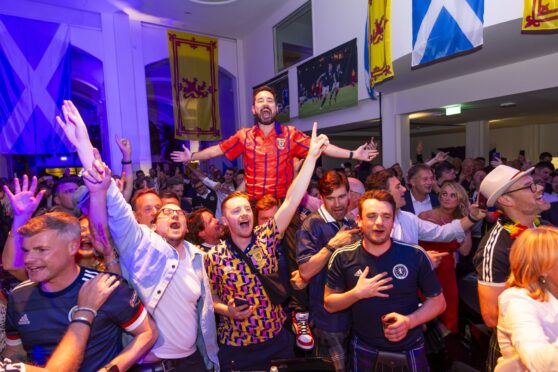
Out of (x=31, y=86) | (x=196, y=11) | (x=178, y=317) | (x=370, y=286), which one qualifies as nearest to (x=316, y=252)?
(x=370, y=286)

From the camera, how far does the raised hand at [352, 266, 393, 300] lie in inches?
80.8

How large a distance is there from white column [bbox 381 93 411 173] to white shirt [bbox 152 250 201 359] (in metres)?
7.67

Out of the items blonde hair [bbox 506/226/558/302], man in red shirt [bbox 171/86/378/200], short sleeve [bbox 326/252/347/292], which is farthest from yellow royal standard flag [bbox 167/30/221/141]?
blonde hair [bbox 506/226/558/302]

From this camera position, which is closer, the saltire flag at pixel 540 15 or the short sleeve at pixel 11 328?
the short sleeve at pixel 11 328

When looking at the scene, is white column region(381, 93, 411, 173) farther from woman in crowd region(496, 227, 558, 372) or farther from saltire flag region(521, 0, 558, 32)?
woman in crowd region(496, 227, 558, 372)

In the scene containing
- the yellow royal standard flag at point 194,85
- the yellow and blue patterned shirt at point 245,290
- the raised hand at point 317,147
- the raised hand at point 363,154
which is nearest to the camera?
the yellow and blue patterned shirt at point 245,290

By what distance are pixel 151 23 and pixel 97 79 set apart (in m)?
2.73

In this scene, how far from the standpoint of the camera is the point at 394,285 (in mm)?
2148

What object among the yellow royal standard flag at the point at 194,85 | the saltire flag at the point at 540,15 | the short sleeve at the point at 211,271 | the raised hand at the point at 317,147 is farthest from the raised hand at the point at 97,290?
the yellow royal standard flag at the point at 194,85

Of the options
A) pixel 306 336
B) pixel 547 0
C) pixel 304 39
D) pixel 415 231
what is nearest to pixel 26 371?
pixel 306 336

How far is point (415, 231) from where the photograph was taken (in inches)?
115

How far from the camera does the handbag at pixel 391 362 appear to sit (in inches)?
83.4

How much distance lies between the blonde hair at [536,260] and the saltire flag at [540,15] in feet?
12.6

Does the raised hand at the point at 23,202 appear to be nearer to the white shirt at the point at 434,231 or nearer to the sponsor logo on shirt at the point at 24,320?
the sponsor logo on shirt at the point at 24,320
